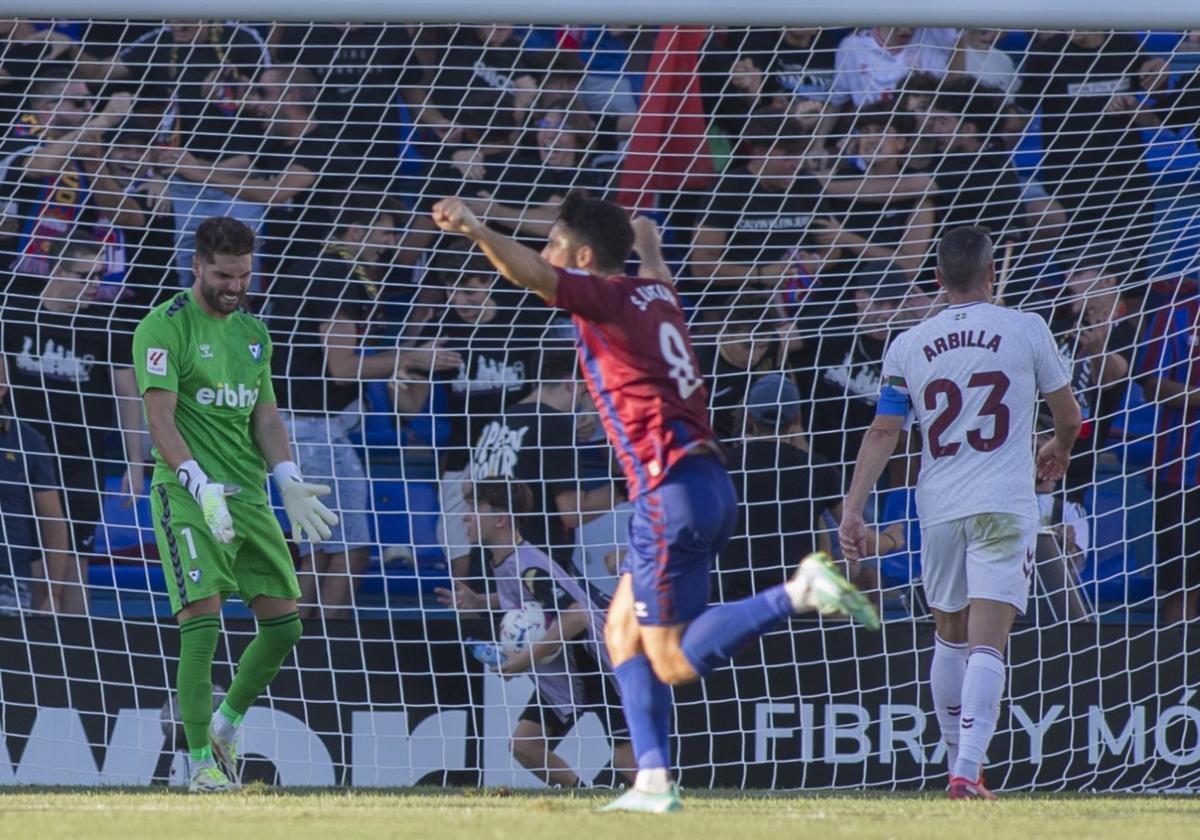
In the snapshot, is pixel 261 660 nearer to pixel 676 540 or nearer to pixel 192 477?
pixel 192 477

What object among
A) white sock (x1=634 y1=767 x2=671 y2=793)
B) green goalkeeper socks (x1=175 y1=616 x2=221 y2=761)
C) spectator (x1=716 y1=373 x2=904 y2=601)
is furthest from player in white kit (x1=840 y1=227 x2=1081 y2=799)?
green goalkeeper socks (x1=175 y1=616 x2=221 y2=761)

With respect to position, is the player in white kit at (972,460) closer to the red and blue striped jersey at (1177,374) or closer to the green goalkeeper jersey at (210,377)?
the red and blue striped jersey at (1177,374)

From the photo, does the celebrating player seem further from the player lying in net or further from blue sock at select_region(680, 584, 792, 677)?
the player lying in net

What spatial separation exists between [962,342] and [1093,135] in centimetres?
306

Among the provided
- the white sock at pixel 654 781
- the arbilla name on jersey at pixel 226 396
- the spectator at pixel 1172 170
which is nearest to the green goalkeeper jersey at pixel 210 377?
the arbilla name on jersey at pixel 226 396

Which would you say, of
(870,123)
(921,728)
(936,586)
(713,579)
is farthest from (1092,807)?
(870,123)

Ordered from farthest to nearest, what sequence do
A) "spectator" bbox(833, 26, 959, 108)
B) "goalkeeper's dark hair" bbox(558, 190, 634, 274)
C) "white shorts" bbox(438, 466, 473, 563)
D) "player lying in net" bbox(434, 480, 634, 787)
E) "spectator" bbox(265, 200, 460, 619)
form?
"spectator" bbox(833, 26, 959, 108) < "spectator" bbox(265, 200, 460, 619) < "white shorts" bbox(438, 466, 473, 563) < "player lying in net" bbox(434, 480, 634, 787) < "goalkeeper's dark hair" bbox(558, 190, 634, 274)

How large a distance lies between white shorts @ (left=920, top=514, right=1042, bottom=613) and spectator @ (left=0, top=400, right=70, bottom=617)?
379 centimetres

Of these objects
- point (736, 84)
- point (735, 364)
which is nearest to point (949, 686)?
point (735, 364)

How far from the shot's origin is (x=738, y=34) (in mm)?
8039

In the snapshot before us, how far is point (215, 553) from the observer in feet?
18.9

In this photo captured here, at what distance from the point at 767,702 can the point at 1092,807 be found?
76.4 inches

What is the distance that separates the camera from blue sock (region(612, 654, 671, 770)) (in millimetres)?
4461

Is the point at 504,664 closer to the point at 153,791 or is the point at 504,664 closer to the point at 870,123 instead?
the point at 153,791
